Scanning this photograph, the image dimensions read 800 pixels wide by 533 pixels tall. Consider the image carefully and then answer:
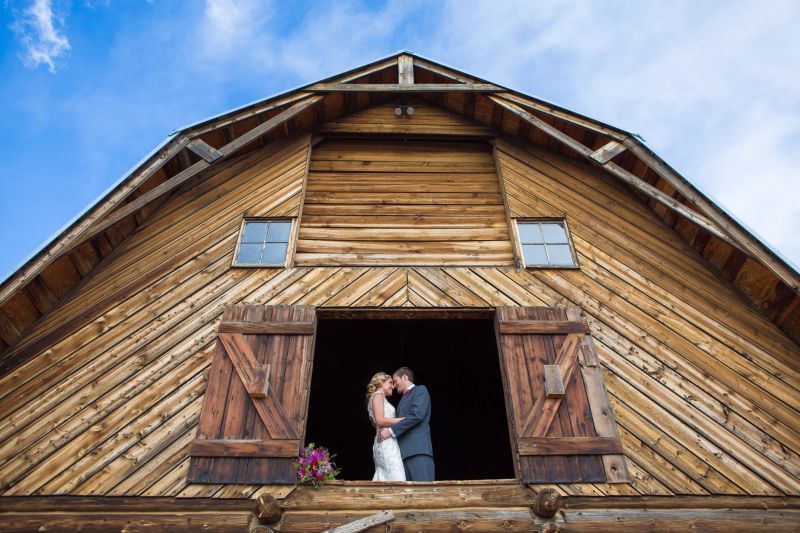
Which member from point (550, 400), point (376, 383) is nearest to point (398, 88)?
point (376, 383)

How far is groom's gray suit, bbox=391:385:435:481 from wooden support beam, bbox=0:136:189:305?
12.8ft

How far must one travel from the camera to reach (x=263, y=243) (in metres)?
7.30

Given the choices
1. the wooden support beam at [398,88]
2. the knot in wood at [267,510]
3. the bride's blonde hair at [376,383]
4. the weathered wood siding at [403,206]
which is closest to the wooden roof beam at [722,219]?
the weathered wood siding at [403,206]

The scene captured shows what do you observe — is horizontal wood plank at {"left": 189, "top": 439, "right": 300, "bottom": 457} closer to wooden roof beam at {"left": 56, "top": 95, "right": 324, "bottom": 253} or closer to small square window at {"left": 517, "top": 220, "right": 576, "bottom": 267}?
wooden roof beam at {"left": 56, "top": 95, "right": 324, "bottom": 253}

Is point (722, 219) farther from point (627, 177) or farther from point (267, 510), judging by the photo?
point (267, 510)

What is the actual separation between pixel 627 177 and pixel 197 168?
17.4 ft

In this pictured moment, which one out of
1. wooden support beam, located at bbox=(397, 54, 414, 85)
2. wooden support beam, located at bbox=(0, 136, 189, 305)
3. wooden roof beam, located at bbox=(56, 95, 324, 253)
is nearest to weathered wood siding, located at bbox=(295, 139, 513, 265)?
wooden roof beam, located at bbox=(56, 95, 324, 253)

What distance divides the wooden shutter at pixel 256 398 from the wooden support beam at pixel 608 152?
13.2ft

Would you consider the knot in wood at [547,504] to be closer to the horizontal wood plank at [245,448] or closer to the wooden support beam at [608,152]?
the horizontal wood plank at [245,448]

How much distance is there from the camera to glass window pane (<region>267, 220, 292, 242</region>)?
736 centimetres

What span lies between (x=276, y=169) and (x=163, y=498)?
4.69m

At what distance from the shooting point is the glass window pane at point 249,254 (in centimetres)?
707

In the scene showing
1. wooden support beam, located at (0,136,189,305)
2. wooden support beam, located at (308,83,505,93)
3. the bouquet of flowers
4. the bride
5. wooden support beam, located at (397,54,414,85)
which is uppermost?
wooden support beam, located at (397,54,414,85)

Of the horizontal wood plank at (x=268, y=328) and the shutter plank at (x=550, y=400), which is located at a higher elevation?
the horizontal wood plank at (x=268, y=328)
